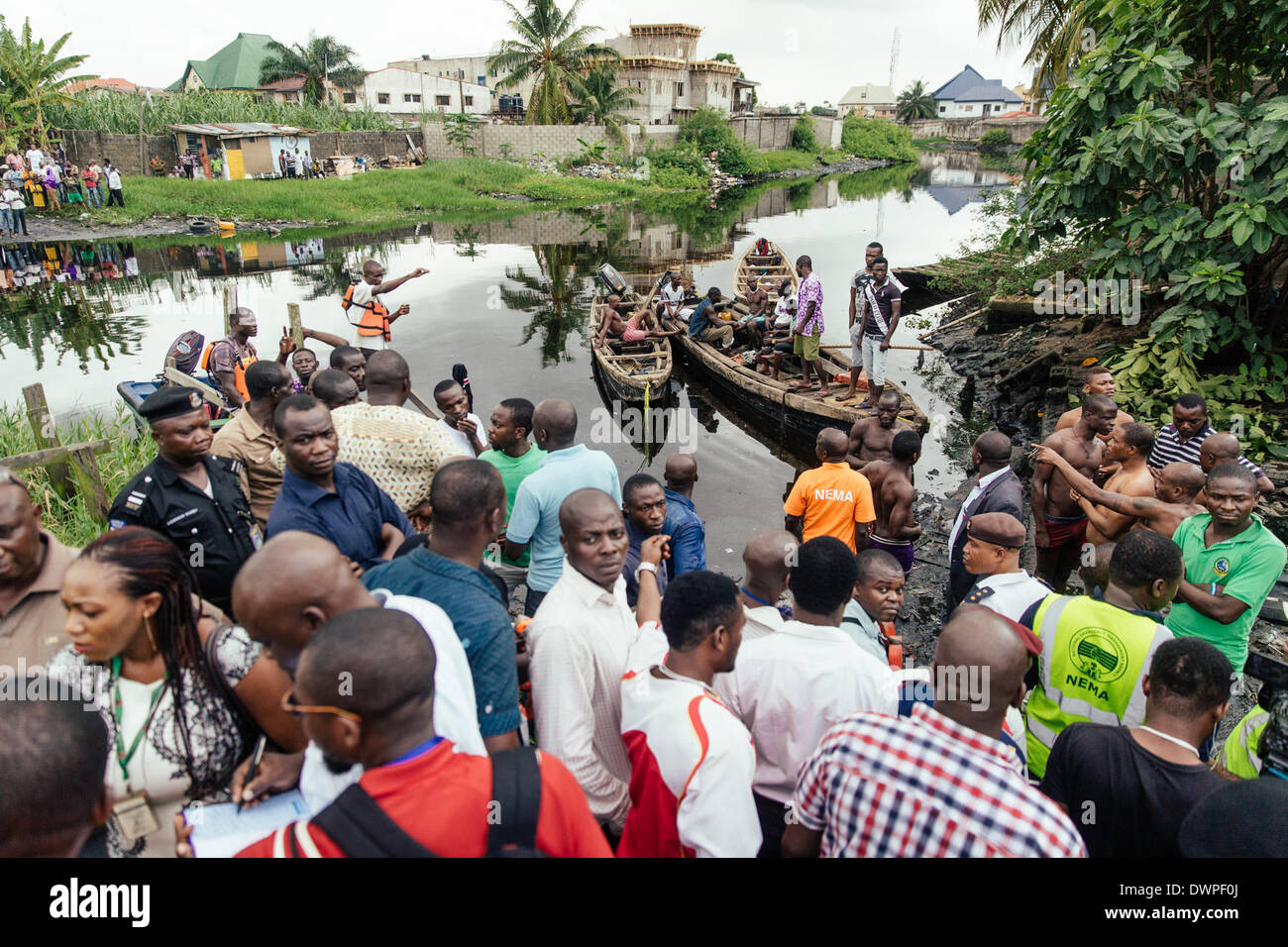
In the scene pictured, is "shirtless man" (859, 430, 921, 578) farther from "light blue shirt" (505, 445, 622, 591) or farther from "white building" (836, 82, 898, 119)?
"white building" (836, 82, 898, 119)

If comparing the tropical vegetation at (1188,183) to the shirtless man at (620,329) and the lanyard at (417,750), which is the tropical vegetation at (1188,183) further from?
the lanyard at (417,750)

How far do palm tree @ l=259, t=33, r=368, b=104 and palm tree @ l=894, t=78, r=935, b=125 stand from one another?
203ft

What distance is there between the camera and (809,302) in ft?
33.9

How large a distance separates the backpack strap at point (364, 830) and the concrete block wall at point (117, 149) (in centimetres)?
3709

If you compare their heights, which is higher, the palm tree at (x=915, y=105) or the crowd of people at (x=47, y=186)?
the palm tree at (x=915, y=105)

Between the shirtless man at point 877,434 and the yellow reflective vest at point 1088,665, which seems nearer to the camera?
the yellow reflective vest at point 1088,665

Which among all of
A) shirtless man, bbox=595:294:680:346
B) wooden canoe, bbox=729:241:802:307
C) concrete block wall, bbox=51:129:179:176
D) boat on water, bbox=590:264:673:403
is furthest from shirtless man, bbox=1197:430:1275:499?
concrete block wall, bbox=51:129:179:176

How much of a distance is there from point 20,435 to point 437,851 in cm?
825

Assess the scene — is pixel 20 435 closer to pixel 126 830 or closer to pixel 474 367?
pixel 126 830

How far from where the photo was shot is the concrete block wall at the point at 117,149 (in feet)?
96.8

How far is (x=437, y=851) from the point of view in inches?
62.9

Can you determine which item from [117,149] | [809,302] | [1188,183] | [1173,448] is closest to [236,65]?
[117,149]

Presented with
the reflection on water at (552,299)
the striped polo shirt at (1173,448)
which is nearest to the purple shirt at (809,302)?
the striped polo shirt at (1173,448)
